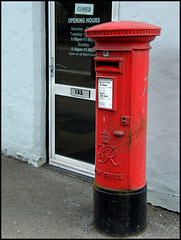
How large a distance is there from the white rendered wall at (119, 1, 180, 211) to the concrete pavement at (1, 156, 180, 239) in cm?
27

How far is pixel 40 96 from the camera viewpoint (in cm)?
488

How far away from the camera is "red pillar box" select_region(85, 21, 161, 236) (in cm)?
286

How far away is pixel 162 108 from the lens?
3641 millimetres

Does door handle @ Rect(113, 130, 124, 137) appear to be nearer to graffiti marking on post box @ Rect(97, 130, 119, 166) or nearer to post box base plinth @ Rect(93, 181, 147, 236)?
graffiti marking on post box @ Rect(97, 130, 119, 166)

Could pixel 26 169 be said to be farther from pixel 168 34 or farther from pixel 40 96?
pixel 168 34

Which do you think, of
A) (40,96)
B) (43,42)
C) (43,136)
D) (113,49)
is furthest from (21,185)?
(113,49)

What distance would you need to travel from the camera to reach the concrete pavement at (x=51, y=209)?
11.2ft

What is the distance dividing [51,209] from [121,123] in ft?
4.77

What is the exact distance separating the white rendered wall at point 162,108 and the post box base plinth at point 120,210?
0.57 m

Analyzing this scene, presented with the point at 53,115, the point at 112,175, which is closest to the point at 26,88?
the point at 53,115

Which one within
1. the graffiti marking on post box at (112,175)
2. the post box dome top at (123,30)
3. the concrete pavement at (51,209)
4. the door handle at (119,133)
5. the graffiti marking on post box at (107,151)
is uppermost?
the post box dome top at (123,30)

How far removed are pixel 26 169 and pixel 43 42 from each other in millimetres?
1726

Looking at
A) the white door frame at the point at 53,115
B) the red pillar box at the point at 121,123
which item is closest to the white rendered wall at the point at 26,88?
the white door frame at the point at 53,115

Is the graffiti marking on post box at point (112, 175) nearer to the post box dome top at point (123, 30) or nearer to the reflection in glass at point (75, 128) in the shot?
the post box dome top at point (123, 30)
